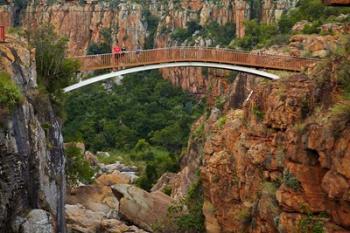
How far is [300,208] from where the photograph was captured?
1722 cm

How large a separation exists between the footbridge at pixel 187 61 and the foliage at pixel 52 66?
193 cm

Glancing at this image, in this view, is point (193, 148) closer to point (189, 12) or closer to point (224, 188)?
point (224, 188)

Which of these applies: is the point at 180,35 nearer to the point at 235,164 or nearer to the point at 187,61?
the point at 187,61

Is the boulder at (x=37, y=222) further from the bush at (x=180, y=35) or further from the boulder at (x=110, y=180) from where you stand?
the bush at (x=180, y=35)

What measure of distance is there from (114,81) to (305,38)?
48786mm

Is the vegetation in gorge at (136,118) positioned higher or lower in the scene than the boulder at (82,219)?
lower

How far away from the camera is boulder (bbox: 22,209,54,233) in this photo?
20.7m

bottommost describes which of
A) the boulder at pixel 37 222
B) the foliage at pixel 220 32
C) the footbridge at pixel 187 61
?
the boulder at pixel 37 222

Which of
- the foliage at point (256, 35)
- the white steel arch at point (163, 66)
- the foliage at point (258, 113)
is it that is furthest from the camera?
the foliage at point (256, 35)

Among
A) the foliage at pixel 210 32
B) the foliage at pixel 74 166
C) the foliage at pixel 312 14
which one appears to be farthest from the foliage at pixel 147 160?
the foliage at pixel 210 32

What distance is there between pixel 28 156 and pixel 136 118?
5254 centimetres

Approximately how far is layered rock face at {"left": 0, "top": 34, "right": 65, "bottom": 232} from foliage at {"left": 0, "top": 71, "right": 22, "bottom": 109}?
0.94 ft

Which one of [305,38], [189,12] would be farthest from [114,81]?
[305,38]

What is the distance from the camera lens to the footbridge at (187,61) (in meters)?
30.6
